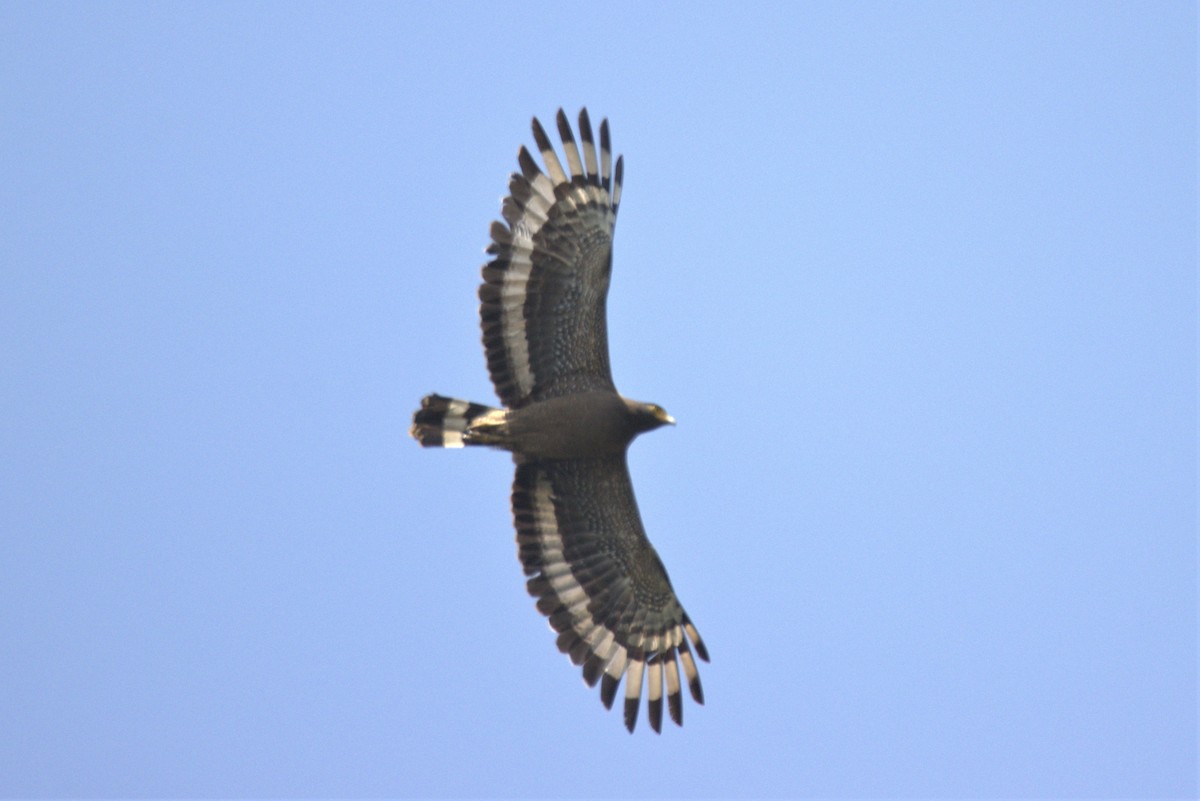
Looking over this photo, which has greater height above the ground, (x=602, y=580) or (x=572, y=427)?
(x=572, y=427)

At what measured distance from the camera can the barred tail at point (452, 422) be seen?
1669 centimetres

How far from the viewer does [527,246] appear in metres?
16.7

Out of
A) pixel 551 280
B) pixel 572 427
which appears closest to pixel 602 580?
pixel 572 427

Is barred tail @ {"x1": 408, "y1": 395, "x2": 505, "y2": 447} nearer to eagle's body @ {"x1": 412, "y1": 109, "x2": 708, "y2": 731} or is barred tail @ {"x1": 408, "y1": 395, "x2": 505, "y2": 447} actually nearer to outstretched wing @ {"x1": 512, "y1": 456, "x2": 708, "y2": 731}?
eagle's body @ {"x1": 412, "y1": 109, "x2": 708, "y2": 731}

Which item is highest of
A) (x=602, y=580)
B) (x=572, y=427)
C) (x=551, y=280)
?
(x=551, y=280)

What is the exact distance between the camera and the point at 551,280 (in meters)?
16.7

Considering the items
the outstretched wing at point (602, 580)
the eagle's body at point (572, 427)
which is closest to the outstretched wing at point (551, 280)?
the eagle's body at point (572, 427)

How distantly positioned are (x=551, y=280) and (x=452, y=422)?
5.20ft

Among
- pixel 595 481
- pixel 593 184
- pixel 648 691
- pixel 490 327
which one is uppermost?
pixel 593 184

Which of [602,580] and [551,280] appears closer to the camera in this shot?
[551,280]

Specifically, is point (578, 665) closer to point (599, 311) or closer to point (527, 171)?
point (599, 311)

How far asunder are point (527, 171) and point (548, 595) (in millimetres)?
3957

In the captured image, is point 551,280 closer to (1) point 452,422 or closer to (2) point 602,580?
(1) point 452,422

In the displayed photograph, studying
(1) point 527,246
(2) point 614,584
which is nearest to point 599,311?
(1) point 527,246
